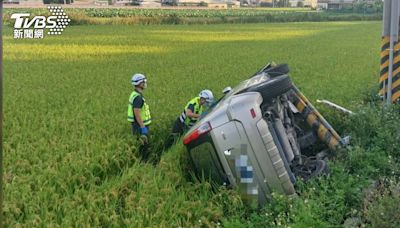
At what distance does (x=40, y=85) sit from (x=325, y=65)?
8.43 m

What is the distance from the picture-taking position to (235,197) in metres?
4.26

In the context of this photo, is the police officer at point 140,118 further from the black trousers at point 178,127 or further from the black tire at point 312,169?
the black tire at point 312,169

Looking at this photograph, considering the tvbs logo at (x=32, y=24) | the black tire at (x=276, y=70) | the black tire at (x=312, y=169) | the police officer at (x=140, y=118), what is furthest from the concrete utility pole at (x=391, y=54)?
the tvbs logo at (x=32, y=24)

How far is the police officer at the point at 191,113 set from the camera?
20.1 ft

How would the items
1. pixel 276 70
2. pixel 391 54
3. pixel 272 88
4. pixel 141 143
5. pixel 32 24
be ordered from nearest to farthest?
1. pixel 272 88
2. pixel 141 143
3. pixel 276 70
4. pixel 32 24
5. pixel 391 54

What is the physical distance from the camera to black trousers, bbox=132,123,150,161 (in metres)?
5.68

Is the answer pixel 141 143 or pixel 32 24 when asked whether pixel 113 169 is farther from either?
pixel 32 24

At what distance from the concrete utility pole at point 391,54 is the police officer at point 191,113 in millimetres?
2981

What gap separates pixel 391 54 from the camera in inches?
318

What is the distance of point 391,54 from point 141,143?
4406mm

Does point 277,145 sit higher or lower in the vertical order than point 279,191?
higher

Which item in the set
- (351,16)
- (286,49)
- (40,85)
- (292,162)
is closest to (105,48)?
(286,49)

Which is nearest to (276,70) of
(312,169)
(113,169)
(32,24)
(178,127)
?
(178,127)

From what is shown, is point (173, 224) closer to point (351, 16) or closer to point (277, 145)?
point (277, 145)
